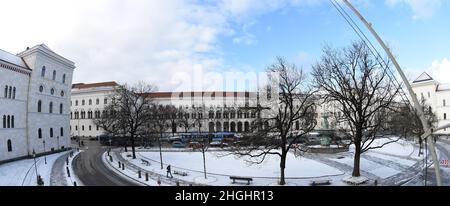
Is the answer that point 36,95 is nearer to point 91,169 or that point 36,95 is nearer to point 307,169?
point 91,169

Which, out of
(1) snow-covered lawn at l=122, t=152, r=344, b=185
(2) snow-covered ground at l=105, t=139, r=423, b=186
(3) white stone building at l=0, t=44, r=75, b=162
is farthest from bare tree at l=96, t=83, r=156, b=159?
(3) white stone building at l=0, t=44, r=75, b=162

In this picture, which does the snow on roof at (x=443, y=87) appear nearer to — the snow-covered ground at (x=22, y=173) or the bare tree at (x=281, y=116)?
the bare tree at (x=281, y=116)

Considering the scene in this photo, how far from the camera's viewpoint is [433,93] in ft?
12.9

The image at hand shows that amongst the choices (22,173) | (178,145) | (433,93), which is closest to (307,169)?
(433,93)

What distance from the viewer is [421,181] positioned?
20.1 ft

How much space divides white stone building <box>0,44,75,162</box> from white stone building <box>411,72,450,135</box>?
5657mm

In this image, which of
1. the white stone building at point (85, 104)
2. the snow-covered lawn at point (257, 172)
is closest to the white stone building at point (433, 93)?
the snow-covered lawn at point (257, 172)

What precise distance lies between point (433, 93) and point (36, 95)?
338 inches

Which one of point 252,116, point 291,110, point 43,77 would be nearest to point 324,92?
point 291,110

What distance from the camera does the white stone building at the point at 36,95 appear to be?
420 cm

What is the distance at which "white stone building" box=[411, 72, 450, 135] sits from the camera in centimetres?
379

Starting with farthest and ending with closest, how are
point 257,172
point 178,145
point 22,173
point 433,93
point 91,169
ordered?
point 178,145
point 91,169
point 257,172
point 22,173
point 433,93

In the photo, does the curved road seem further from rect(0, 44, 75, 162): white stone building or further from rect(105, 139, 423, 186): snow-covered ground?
rect(0, 44, 75, 162): white stone building
